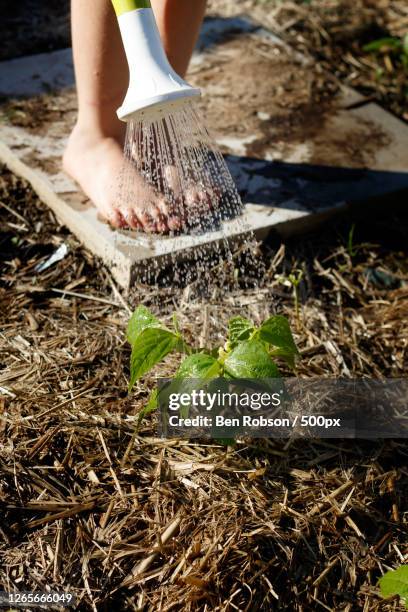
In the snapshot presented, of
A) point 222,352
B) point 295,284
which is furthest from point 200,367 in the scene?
point 295,284

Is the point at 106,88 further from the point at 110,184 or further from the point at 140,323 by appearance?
the point at 140,323

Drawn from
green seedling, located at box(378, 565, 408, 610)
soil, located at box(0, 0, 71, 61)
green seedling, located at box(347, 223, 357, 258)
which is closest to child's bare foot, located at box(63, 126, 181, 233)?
green seedling, located at box(347, 223, 357, 258)

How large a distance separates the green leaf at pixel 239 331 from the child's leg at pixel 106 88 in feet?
1.82

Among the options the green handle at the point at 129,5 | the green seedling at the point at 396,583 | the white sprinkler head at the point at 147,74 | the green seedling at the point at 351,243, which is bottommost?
the green seedling at the point at 396,583

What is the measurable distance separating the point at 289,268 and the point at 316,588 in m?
1.00

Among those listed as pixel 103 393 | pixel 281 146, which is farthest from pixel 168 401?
pixel 281 146

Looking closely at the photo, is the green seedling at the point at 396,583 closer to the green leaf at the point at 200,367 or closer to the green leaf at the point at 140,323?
the green leaf at the point at 200,367

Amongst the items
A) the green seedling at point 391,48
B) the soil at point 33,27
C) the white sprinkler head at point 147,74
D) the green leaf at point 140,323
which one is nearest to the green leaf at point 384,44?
the green seedling at point 391,48

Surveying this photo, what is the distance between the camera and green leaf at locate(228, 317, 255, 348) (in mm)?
1657

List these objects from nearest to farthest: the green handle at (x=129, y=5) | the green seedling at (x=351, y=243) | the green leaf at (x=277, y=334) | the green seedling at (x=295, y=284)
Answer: the green handle at (x=129, y=5)
the green leaf at (x=277, y=334)
the green seedling at (x=295, y=284)
the green seedling at (x=351, y=243)

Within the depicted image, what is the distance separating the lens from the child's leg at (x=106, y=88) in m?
2.01

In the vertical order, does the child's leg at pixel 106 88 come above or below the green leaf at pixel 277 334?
above

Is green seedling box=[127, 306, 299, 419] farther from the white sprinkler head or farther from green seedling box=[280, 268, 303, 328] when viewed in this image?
the white sprinkler head

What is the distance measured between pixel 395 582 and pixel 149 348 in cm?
64
